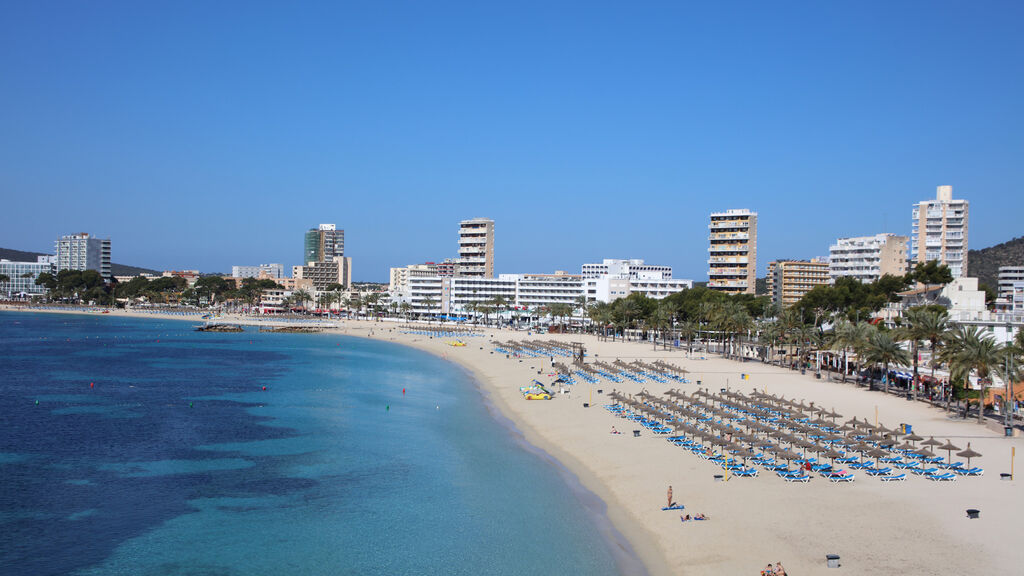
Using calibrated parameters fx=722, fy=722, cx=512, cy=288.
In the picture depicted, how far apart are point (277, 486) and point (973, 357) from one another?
34.5 metres

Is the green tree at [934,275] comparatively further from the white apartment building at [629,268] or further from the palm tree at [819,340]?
the white apartment building at [629,268]

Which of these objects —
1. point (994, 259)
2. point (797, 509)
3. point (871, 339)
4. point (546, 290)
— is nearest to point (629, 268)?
point (546, 290)

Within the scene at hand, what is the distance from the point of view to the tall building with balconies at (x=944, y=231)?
12744cm

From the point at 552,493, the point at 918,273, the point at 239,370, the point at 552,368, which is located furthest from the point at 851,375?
the point at 239,370

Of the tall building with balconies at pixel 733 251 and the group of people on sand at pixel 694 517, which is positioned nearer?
the group of people on sand at pixel 694 517

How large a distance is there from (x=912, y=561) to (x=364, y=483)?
20.0 m

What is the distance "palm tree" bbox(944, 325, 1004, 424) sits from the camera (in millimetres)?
36906

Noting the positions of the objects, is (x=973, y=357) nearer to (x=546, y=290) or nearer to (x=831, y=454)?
(x=831, y=454)

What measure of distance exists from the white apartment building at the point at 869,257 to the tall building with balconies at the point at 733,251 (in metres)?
18.0

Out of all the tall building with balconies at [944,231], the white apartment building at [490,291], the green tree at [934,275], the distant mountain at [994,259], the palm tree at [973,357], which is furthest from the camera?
the distant mountain at [994,259]

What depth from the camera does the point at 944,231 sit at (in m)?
128

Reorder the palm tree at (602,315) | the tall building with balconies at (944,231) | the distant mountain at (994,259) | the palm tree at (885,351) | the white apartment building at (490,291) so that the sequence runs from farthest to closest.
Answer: the distant mountain at (994,259) < the white apartment building at (490,291) < the tall building with balconies at (944,231) < the palm tree at (602,315) < the palm tree at (885,351)

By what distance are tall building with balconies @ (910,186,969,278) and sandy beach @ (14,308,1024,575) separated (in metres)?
101

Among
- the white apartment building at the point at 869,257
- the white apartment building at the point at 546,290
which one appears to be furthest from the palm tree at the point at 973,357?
the white apartment building at the point at 546,290
